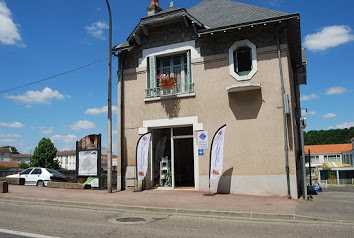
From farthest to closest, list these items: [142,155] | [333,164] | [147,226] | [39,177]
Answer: [333,164] < [39,177] < [142,155] < [147,226]

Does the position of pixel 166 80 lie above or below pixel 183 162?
above

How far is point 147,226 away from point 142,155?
21.6 ft

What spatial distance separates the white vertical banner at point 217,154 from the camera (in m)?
12.6

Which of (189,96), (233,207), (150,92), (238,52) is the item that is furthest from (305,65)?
(233,207)

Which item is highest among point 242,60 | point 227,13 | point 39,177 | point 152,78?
point 227,13

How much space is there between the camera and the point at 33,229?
24.0 feet

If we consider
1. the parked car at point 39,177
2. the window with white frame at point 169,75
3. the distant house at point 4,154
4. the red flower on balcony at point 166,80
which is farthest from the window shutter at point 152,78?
the distant house at point 4,154

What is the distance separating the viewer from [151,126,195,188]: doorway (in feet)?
48.5

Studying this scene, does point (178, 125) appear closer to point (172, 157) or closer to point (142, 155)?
point (172, 157)

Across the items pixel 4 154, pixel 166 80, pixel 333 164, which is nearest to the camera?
pixel 166 80

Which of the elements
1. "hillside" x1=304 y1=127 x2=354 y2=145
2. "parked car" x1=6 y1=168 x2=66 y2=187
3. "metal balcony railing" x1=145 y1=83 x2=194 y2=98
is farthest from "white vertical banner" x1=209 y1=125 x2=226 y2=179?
"hillside" x1=304 y1=127 x2=354 y2=145

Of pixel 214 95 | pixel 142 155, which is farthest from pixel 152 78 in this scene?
pixel 142 155

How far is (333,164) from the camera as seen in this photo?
2699 inches

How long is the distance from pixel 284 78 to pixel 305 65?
6188mm
